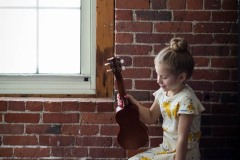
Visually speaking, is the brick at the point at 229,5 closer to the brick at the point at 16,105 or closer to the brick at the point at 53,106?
the brick at the point at 53,106

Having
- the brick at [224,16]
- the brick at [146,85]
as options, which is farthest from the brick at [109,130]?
the brick at [224,16]

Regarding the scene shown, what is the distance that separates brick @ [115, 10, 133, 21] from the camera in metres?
2.69

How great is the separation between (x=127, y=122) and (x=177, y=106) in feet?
1.03

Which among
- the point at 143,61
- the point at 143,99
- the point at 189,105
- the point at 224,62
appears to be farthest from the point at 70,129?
the point at 224,62

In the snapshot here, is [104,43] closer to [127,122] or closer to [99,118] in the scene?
[99,118]

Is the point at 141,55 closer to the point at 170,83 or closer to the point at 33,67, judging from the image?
the point at 170,83

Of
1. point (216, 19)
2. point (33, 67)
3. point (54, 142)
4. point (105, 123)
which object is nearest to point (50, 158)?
point (54, 142)

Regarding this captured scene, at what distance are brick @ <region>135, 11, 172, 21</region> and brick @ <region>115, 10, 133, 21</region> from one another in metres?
0.05

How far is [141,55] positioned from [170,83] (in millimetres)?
511

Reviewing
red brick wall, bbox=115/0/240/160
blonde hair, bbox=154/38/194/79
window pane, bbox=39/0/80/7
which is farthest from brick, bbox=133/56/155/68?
window pane, bbox=39/0/80/7

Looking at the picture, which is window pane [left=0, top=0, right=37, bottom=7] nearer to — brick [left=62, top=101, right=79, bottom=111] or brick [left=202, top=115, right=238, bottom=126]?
brick [left=62, top=101, right=79, bottom=111]

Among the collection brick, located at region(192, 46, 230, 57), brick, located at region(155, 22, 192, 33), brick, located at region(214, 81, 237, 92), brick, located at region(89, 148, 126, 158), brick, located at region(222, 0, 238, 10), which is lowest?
brick, located at region(89, 148, 126, 158)

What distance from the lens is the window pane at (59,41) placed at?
2830 millimetres

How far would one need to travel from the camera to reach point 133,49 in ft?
8.90
